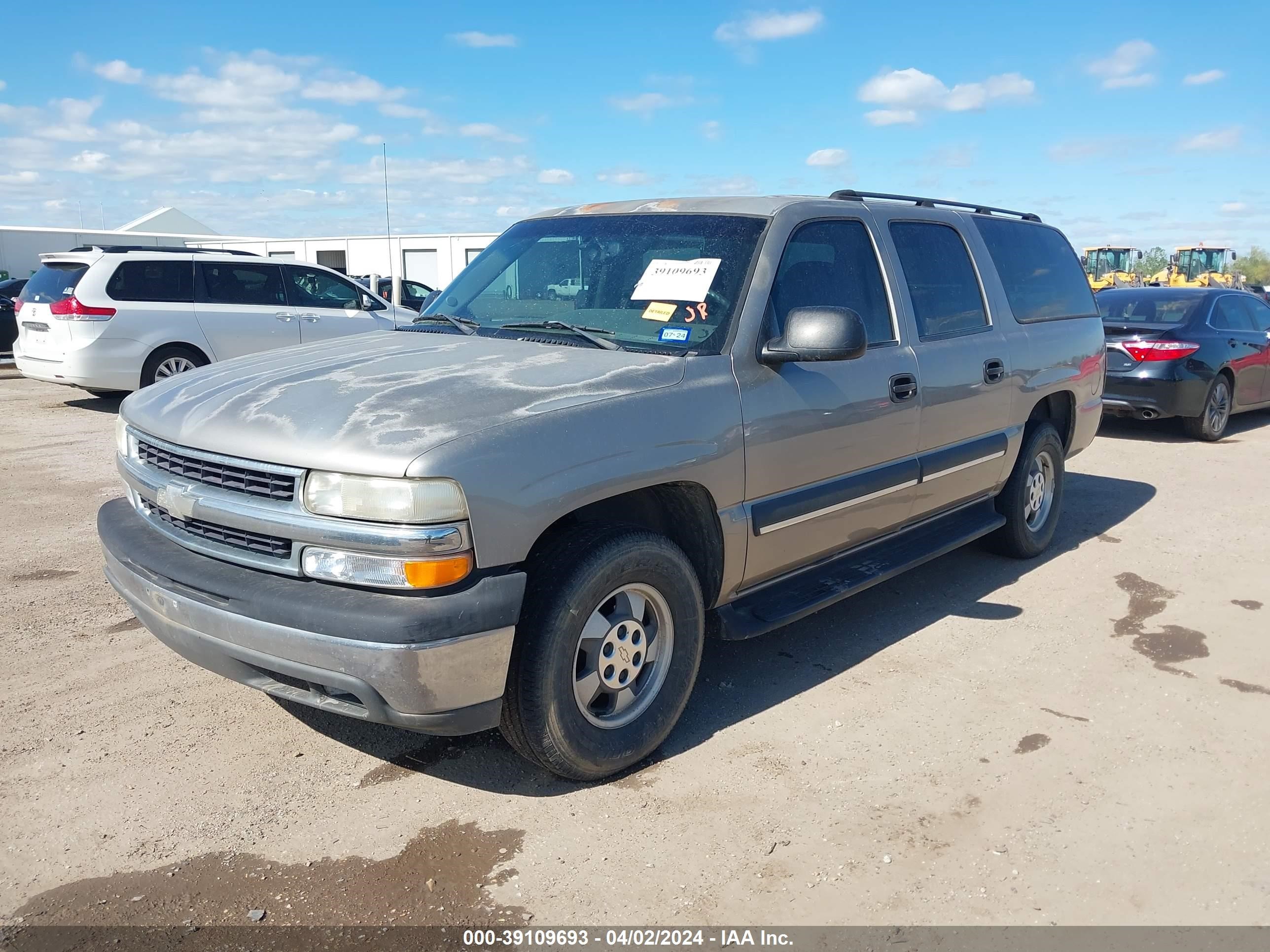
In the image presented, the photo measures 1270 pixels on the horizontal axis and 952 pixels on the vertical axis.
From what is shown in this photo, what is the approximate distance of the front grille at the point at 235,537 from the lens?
293 centimetres

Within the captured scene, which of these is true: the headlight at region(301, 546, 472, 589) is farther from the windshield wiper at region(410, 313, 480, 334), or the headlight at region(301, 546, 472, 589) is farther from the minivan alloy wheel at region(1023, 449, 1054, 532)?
the minivan alloy wheel at region(1023, 449, 1054, 532)

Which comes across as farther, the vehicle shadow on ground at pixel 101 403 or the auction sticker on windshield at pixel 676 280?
the vehicle shadow on ground at pixel 101 403

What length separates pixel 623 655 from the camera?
3.32 meters

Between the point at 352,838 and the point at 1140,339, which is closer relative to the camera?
the point at 352,838

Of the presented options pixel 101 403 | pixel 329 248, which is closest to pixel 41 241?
pixel 329 248

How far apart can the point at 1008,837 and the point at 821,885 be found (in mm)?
665

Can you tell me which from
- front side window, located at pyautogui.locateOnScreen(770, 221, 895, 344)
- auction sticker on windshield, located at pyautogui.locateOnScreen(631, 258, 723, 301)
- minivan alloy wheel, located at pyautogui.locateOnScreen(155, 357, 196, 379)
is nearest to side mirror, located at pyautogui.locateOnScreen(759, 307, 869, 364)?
front side window, located at pyautogui.locateOnScreen(770, 221, 895, 344)

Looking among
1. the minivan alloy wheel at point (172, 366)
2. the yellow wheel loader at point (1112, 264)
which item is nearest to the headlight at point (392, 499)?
the minivan alloy wheel at point (172, 366)

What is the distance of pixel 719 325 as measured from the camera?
368 centimetres

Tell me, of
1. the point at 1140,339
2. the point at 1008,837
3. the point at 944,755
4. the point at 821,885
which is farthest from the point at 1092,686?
the point at 1140,339

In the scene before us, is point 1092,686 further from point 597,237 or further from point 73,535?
point 73,535

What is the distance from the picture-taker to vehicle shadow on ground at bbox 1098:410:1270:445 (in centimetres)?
1028

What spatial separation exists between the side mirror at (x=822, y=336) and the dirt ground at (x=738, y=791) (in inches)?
54.8

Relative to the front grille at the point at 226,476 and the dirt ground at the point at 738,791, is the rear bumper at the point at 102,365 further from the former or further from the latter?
the front grille at the point at 226,476
